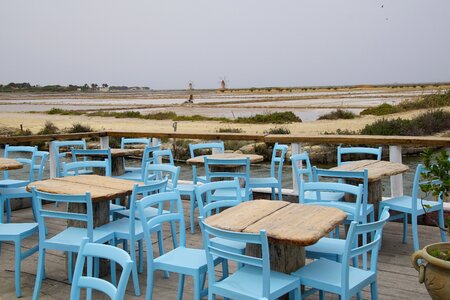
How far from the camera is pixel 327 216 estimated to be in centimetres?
305

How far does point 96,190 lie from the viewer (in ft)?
12.7

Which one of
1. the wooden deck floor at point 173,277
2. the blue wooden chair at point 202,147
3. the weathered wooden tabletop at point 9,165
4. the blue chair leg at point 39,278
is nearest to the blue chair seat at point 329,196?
the wooden deck floor at point 173,277

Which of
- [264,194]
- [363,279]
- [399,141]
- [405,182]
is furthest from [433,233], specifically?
[405,182]

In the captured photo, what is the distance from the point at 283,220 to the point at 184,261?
679 mm

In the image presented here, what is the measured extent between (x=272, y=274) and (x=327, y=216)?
0.49 metres

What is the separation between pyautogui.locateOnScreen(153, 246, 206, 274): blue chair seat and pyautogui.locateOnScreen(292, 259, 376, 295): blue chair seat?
0.59 m

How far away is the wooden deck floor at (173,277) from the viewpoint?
3.63 metres

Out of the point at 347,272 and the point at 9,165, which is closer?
the point at 347,272

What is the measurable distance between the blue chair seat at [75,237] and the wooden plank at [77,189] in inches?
10.3

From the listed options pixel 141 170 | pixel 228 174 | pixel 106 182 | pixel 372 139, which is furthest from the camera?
pixel 141 170

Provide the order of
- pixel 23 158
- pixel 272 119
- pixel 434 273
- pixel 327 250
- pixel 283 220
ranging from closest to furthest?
pixel 434 273, pixel 283 220, pixel 327 250, pixel 23 158, pixel 272 119

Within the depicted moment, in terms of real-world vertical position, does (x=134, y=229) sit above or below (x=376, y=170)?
A: below

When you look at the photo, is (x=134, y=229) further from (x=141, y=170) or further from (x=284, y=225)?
(x=141, y=170)

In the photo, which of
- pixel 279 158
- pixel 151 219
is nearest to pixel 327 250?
pixel 151 219
